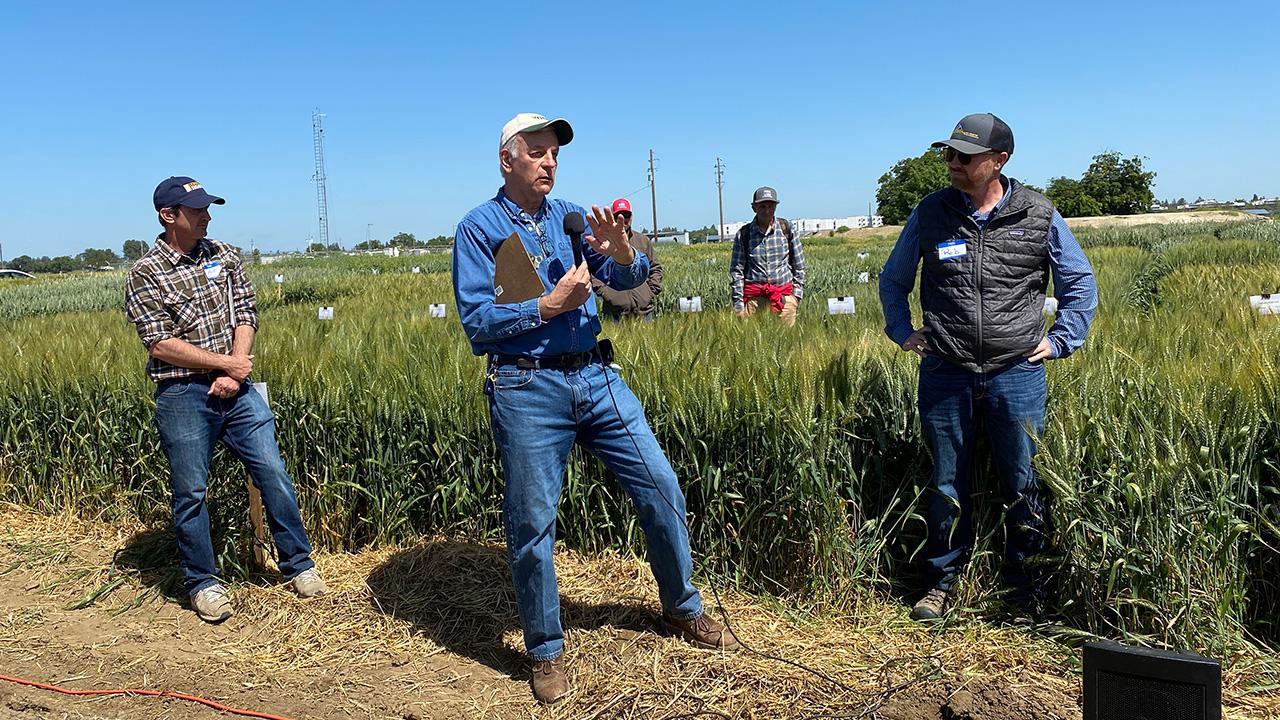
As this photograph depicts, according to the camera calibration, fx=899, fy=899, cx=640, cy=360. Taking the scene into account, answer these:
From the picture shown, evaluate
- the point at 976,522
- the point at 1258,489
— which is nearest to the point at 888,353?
the point at 976,522

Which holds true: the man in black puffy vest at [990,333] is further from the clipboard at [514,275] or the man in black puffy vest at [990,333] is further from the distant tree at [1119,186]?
the distant tree at [1119,186]

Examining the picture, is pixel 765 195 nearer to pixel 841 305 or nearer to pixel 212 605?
pixel 841 305

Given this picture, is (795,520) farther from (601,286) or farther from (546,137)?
(601,286)

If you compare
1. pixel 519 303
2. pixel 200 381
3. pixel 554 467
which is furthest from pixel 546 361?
pixel 200 381

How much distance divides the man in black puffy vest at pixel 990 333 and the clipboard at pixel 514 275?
1.37 meters

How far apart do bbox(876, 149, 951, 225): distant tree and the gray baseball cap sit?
286 ft

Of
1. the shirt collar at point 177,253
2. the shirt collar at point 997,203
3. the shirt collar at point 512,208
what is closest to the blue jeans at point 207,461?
the shirt collar at point 177,253

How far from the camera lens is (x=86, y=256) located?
11619 cm

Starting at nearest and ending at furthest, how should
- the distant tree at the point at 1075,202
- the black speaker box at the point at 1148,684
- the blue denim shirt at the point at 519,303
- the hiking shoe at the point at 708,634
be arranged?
the black speaker box at the point at 1148,684, the blue denim shirt at the point at 519,303, the hiking shoe at the point at 708,634, the distant tree at the point at 1075,202

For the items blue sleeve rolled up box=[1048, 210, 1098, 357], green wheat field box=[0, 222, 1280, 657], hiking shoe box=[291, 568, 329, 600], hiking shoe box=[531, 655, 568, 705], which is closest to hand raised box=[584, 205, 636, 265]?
green wheat field box=[0, 222, 1280, 657]

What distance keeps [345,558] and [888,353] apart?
8.87 ft

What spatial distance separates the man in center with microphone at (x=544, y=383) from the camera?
9.30 ft

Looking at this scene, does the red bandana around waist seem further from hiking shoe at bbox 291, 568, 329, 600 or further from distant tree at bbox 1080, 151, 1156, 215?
distant tree at bbox 1080, 151, 1156, 215

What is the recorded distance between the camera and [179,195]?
3.71 meters
